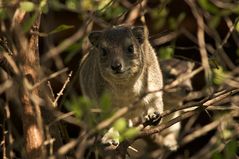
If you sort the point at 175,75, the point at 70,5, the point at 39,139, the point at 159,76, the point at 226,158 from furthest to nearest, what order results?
the point at 175,75 < the point at 159,76 < the point at 39,139 < the point at 70,5 < the point at 226,158

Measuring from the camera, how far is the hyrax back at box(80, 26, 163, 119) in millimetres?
5070

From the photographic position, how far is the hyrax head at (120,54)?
4996mm

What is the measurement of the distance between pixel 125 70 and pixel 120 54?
0.14m

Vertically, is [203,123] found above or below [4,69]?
below

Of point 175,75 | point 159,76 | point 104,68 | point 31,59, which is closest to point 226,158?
point 31,59

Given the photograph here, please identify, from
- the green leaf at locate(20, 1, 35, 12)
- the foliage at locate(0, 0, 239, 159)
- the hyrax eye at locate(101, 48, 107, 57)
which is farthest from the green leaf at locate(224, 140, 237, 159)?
the hyrax eye at locate(101, 48, 107, 57)

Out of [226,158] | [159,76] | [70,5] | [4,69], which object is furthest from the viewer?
[159,76]

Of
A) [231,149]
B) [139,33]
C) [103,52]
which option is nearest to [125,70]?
[103,52]

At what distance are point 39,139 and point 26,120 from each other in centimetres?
16

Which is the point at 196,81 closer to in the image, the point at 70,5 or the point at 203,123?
the point at 203,123

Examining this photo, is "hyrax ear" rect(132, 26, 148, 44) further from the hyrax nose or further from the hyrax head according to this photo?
the hyrax nose

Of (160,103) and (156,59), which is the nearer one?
(160,103)

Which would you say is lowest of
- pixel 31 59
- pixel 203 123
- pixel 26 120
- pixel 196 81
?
pixel 203 123

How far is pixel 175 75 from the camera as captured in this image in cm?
617
